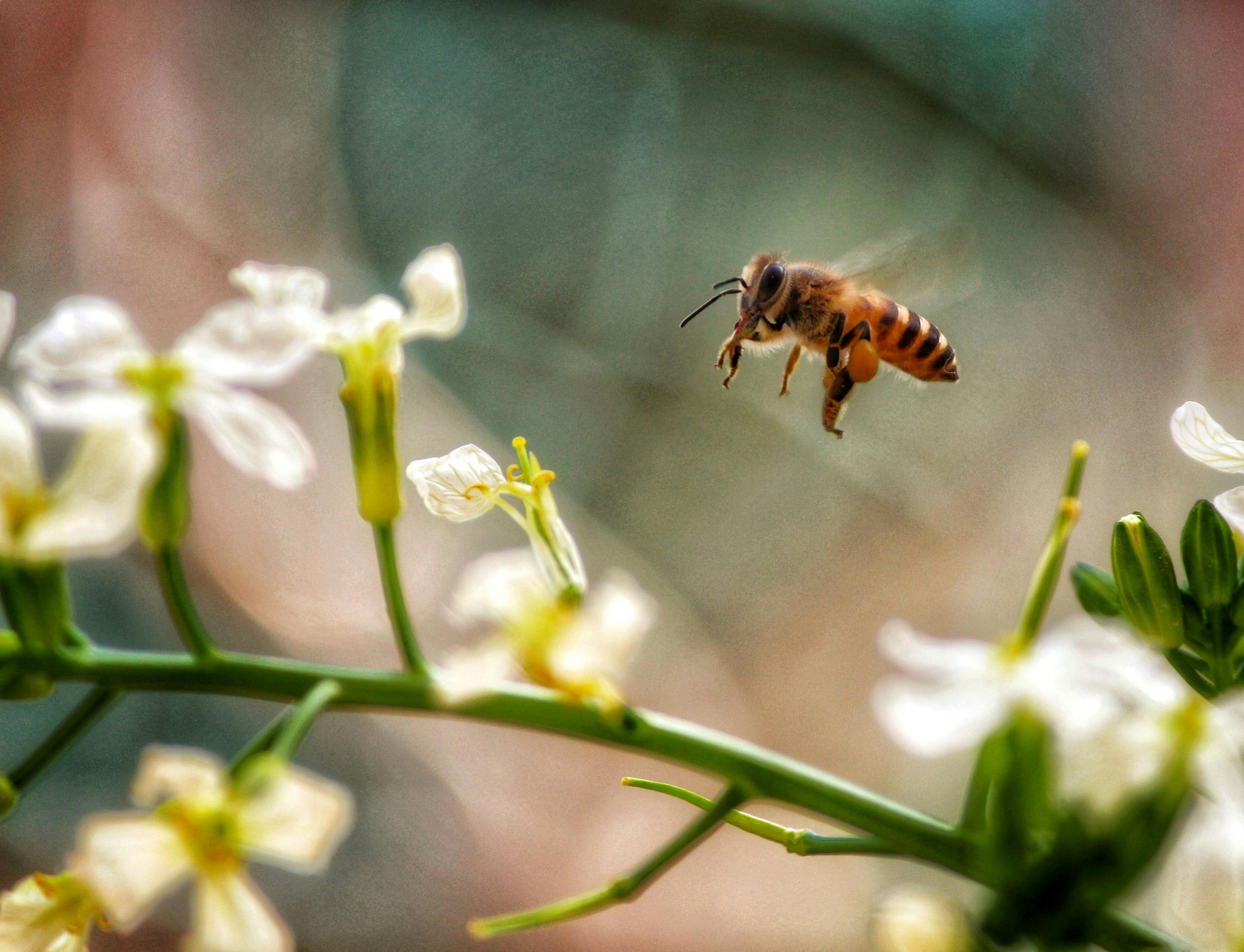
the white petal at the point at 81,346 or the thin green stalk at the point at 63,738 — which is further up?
the white petal at the point at 81,346

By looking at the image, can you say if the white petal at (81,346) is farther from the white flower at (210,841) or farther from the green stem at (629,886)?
the green stem at (629,886)

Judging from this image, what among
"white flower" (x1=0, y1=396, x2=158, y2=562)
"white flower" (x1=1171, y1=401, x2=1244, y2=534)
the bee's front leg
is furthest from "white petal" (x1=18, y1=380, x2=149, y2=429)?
the bee's front leg

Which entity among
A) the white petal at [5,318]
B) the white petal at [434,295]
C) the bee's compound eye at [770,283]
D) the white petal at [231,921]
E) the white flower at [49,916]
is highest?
the bee's compound eye at [770,283]

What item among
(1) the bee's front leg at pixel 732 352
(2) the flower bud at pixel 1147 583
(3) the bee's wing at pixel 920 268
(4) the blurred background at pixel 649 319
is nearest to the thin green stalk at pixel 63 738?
(2) the flower bud at pixel 1147 583

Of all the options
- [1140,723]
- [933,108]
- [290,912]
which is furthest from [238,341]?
[933,108]

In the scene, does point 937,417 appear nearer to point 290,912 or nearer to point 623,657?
point 290,912

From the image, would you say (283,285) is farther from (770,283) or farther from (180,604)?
(770,283)
